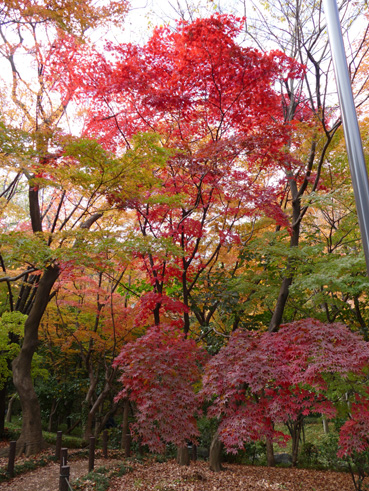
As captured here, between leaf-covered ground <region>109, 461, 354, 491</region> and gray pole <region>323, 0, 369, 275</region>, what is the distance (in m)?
5.90

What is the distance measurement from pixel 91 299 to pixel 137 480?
22.2 ft

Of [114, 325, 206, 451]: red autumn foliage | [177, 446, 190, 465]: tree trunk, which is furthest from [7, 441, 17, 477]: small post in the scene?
[114, 325, 206, 451]: red autumn foliage

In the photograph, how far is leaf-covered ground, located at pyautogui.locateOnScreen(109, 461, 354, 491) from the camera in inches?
253

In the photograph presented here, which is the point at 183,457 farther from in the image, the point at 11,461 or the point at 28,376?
the point at 28,376

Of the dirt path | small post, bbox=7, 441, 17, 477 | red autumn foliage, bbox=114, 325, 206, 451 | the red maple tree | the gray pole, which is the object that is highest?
the red maple tree

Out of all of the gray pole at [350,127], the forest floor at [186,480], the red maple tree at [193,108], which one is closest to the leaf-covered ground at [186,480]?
the forest floor at [186,480]

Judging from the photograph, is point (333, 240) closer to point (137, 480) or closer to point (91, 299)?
point (137, 480)

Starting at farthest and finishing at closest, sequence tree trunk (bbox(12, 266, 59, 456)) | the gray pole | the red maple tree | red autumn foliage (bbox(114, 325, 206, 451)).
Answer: tree trunk (bbox(12, 266, 59, 456)), the red maple tree, red autumn foliage (bbox(114, 325, 206, 451)), the gray pole

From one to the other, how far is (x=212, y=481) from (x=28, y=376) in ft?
18.9

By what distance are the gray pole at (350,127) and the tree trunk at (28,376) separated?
8332 mm

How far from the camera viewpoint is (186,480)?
21.8 feet

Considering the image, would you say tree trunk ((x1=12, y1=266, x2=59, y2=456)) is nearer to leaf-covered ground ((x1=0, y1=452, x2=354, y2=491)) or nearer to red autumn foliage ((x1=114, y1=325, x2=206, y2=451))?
leaf-covered ground ((x1=0, y1=452, x2=354, y2=491))

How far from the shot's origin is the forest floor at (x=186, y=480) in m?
6.50

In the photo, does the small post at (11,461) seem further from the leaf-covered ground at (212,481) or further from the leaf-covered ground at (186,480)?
the leaf-covered ground at (212,481)
